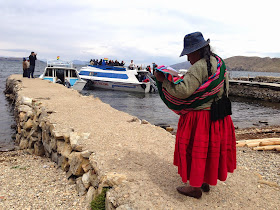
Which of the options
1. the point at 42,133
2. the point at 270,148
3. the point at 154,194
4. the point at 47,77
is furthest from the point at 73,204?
the point at 47,77

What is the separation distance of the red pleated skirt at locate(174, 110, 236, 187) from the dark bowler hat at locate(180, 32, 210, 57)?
2.41 ft

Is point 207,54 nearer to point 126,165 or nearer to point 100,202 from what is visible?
point 126,165

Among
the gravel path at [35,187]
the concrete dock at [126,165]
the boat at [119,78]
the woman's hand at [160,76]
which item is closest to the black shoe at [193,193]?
the concrete dock at [126,165]

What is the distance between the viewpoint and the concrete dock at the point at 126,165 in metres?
3.08

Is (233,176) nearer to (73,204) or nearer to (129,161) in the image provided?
(129,161)

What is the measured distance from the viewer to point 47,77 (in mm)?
22312

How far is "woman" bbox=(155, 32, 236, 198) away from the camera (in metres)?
2.67

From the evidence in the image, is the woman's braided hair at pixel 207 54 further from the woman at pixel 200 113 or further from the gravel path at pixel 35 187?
the gravel path at pixel 35 187

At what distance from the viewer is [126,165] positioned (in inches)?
157

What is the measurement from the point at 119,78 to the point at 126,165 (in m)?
25.0

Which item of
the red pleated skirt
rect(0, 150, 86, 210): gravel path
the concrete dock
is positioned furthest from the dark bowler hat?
rect(0, 150, 86, 210): gravel path

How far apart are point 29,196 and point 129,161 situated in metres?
1.84

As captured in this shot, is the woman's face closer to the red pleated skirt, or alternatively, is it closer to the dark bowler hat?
the dark bowler hat

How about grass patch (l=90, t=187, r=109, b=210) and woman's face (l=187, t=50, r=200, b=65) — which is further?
grass patch (l=90, t=187, r=109, b=210)
